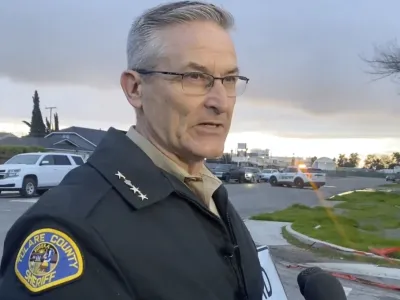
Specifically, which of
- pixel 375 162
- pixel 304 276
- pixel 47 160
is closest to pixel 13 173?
pixel 47 160

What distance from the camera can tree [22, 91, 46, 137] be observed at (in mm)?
81688

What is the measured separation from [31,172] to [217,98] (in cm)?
2010

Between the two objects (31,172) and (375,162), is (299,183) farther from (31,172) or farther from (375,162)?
(375,162)

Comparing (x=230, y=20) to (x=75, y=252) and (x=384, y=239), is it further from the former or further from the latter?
(x=384, y=239)

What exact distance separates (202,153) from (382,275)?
278 inches

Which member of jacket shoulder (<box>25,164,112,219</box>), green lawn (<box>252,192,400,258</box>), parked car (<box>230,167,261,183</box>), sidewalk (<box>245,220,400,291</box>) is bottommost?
sidewalk (<box>245,220,400,291</box>)

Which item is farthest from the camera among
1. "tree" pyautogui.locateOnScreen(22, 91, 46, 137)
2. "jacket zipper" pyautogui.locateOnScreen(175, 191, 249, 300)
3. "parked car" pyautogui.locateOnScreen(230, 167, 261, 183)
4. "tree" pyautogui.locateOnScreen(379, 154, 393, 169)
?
"tree" pyautogui.locateOnScreen(379, 154, 393, 169)

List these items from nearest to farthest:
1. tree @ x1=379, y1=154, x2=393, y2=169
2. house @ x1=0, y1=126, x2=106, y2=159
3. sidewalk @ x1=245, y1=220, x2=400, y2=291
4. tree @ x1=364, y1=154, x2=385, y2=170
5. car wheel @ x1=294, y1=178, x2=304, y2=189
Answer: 1. sidewalk @ x1=245, y1=220, x2=400, y2=291
2. car wheel @ x1=294, y1=178, x2=304, y2=189
3. house @ x1=0, y1=126, x2=106, y2=159
4. tree @ x1=379, y1=154, x2=393, y2=169
5. tree @ x1=364, y1=154, x2=385, y2=170

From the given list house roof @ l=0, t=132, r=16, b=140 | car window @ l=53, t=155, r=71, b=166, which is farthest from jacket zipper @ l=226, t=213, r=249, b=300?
house roof @ l=0, t=132, r=16, b=140

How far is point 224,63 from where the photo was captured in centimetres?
162

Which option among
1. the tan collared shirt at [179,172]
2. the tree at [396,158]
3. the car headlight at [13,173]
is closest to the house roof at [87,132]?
the car headlight at [13,173]

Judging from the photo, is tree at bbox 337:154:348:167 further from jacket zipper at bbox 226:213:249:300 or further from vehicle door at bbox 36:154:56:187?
jacket zipper at bbox 226:213:249:300

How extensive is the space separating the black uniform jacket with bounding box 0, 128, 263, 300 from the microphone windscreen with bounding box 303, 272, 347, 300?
17cm

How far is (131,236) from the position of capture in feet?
4.24
